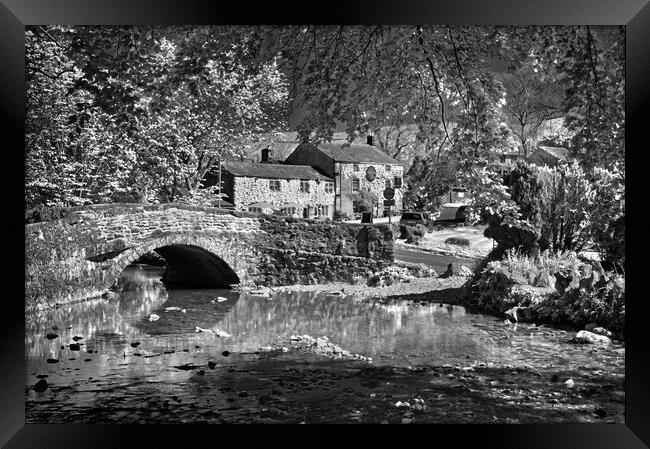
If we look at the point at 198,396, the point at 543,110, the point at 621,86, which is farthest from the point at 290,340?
the point at 621,86

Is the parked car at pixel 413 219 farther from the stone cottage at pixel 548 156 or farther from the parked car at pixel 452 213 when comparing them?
the stone cottage at pixel 548 156

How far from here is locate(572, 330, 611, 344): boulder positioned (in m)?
5.11

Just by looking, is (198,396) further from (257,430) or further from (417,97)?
(417,97)

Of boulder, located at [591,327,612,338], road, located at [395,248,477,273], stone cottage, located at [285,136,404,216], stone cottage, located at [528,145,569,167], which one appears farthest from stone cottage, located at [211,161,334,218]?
boulder, located at [591,327,612,338]

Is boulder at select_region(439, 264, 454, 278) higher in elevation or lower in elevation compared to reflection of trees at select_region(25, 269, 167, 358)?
higher

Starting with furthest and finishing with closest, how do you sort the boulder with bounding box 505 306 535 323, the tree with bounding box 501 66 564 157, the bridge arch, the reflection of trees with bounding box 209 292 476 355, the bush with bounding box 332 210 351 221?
the bridge arch < the bush with bounding box 332 210 351 221 < the boulder with bounding box 505 306 535 323 < the reflection of trees with bounding box 209 292 476 355 < the tree with bounding box 501 66 564 157

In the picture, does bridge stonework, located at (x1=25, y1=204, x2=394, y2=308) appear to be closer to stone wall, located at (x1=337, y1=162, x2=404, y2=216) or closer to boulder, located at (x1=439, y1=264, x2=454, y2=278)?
stone wall, located at (x1=337, y1=162, x2=404, y2=216)

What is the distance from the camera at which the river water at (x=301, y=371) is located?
14.1ft

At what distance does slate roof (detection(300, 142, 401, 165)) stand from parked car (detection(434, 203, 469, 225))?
23.9 inches

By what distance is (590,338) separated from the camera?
16.9ft

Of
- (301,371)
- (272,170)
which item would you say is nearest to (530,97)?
(272,170)

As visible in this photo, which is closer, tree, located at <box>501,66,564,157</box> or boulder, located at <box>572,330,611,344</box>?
tree, located at <box>501,66,564,157</box>

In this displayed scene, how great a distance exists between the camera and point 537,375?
4652 millimetres

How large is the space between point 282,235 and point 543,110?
3.23 meters
